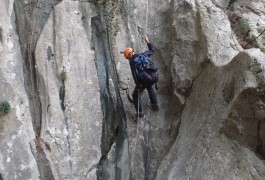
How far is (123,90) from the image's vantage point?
41.1ft

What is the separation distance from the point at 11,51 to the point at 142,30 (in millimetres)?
4637

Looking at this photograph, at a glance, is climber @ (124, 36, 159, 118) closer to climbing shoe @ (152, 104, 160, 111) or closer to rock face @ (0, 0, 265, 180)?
climbing shoe @ (152, 104, 160, 111)

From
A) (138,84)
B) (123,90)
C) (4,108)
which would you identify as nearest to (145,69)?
(138,84)

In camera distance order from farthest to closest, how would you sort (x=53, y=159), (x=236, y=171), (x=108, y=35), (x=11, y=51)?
(x=108, y=35) → (x=11, y=51) → (x=53, y=159) → (x=236, y=171)

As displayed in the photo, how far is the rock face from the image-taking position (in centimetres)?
891

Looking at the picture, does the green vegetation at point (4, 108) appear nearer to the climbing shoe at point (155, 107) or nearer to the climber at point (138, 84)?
the climber at point (138, 84)

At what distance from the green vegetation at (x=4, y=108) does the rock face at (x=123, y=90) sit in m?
0.21

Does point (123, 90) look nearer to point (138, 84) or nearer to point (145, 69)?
point (138, 84)

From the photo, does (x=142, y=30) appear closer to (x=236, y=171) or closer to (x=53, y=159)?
(x=53, y=159)

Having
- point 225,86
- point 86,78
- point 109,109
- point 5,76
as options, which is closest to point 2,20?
point 5,76

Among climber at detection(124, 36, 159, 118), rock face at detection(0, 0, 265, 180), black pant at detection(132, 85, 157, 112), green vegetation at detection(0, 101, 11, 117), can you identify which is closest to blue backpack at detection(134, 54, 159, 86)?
climber at detection(124, 36, 159, 118)

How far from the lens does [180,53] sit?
1199 cm

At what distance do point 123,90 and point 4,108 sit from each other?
385 cm

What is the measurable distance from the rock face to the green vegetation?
0.70ft
